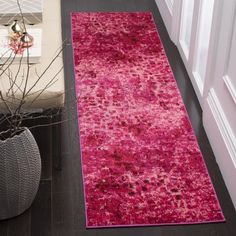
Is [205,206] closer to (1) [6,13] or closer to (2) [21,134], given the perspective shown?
(2) [21,134]

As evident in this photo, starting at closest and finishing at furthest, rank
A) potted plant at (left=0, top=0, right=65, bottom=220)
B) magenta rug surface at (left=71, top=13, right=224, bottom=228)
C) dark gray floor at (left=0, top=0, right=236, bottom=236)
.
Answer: potted plant at (left=0, top=0, right=65, bottom=220)
dark gray floor at (left=0, top=0, right=236, bottom=236)
magenta rug surface at (left=71, top=13, right=224, bottom=228)

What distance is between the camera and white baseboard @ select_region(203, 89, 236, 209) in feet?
10.5

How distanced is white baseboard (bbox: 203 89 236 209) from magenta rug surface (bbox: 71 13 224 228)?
0.11 m

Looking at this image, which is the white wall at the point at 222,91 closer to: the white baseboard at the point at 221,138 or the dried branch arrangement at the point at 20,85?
the white baseboard at the point at 221,138

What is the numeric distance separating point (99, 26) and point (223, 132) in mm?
2114

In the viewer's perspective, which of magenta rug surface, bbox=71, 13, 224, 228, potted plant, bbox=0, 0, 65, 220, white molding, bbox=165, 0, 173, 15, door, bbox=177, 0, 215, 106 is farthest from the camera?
white molding, bbox=165, 0, 173, 15

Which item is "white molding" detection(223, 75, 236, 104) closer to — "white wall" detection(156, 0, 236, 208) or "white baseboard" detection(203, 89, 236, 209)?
"white wall" detection(156, 0, 236, 208)

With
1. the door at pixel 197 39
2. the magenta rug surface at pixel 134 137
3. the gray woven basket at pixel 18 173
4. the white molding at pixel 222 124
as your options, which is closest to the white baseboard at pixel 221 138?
the white molding at pixel 222 124

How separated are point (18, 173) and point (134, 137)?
39.7 inches

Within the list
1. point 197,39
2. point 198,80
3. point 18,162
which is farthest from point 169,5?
point 18,162

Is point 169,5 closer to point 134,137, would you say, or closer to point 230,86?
point 134,137

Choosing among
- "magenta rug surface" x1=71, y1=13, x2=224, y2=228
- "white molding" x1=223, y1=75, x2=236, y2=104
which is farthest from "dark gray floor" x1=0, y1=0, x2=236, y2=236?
"white molding" x1=223, y1=75, x2=236, y2=104

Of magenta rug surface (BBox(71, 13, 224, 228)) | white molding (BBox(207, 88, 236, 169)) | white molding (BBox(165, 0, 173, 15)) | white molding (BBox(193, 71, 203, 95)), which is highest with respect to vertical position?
white molding (BBox(207, 88, 236, 169))

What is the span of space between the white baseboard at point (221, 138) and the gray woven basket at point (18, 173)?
1062mm
